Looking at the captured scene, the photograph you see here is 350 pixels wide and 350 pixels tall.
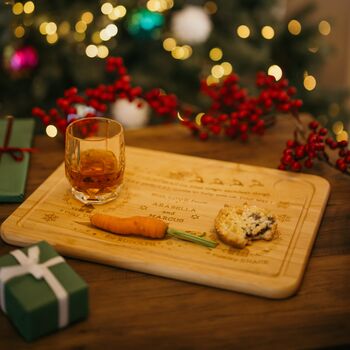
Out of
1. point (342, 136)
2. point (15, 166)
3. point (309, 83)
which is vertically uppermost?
point (15, 166)

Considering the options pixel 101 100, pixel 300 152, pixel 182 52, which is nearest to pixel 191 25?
pixel 182 52

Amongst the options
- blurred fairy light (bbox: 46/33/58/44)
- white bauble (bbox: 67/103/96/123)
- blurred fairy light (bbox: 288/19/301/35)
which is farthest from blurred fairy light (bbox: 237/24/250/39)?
white bauble (bbox: 67/103/96/123)

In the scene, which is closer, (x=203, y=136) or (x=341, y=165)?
(x=341, y=165)

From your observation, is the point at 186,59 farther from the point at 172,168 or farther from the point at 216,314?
the point at 216,314

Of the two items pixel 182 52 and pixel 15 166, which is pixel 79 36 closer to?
pixel 182 52

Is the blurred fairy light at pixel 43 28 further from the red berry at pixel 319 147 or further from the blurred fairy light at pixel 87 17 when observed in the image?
the red berry at pixel 319 147

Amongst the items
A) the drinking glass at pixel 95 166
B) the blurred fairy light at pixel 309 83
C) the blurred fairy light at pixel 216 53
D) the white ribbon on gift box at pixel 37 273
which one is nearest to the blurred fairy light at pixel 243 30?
the blurred fairy light at pixel 216 53

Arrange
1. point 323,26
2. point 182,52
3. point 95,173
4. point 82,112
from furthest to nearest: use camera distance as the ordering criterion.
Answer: point 323,26
point 182,52
point 82,112
point 95,173
